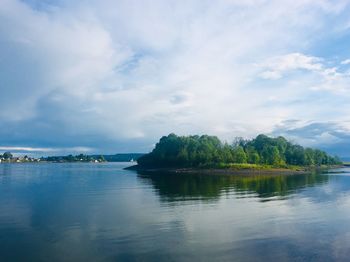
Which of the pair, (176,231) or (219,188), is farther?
(219,188)

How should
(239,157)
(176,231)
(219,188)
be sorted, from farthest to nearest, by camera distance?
(239,157) < (219,188) < (176,231)

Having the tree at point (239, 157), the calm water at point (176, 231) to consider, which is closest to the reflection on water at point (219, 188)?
the calm water at point (176, 231)

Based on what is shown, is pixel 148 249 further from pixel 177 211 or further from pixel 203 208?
pixel 203 208

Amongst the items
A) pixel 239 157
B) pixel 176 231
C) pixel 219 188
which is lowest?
pixel 176 231

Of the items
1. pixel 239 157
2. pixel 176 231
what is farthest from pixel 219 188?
pixel 239 157

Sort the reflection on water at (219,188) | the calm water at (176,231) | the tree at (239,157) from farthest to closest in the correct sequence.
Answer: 1. the tree at (239,157)
2. the reflection on water at (219,188)
3. the calm water at (176,231)

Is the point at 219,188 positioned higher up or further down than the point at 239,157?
further down

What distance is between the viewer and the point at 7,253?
2702 centimetres

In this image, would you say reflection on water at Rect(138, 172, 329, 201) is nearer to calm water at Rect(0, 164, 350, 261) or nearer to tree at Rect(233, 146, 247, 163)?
calm water at Rect(0, 164, 350, 261)

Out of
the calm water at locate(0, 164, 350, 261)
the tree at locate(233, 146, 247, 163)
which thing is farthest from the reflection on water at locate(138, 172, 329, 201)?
the tree at locate(233, 146, 247, 163)

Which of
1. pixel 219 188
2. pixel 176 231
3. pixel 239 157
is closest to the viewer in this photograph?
pixel 176 231

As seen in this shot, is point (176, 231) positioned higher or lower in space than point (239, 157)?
lower

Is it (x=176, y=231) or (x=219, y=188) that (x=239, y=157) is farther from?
(x=176, y=231)

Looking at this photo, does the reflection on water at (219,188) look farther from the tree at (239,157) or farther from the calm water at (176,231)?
the tree at (239,157)
